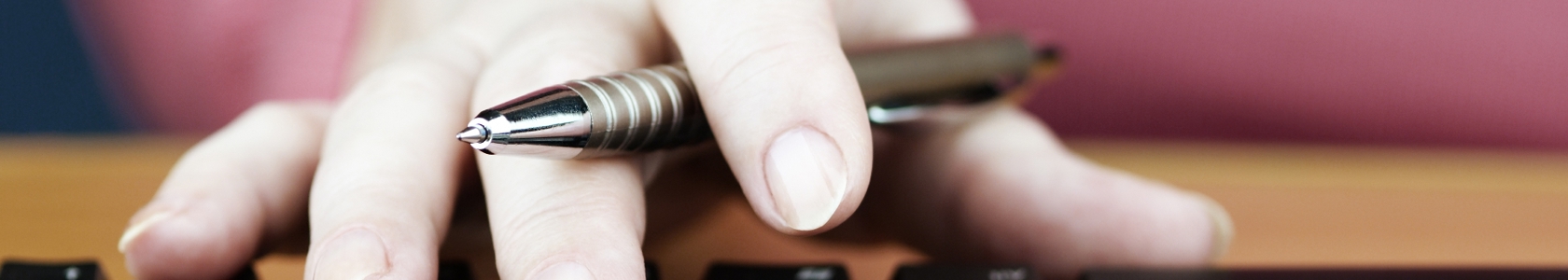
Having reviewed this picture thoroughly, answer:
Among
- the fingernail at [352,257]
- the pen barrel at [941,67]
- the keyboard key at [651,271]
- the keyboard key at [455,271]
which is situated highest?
the pen barrel at [941,67]

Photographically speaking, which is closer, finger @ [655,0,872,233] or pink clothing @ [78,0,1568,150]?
finger @ [655,0,872,233]

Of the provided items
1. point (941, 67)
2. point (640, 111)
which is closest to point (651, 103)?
point (640, 111)

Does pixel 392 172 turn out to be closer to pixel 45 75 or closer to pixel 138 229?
pixel 138 229

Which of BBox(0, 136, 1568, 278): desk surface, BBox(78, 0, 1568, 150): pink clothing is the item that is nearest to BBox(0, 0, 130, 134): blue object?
BBox(78, 0, 1568, 150): pink clothing

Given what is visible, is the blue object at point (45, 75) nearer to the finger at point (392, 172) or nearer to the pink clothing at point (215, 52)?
the pink clothing at point (215, 52)

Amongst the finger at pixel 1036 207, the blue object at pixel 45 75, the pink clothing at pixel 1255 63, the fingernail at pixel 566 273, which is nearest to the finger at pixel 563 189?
the fingernail at pixel 566 273

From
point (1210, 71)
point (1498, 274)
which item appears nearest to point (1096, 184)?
point (1498, 274)

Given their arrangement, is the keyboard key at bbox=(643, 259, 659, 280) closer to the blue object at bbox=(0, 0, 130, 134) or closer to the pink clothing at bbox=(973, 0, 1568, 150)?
the pink clothing at bbox=(973, 0, 1568, 150)
